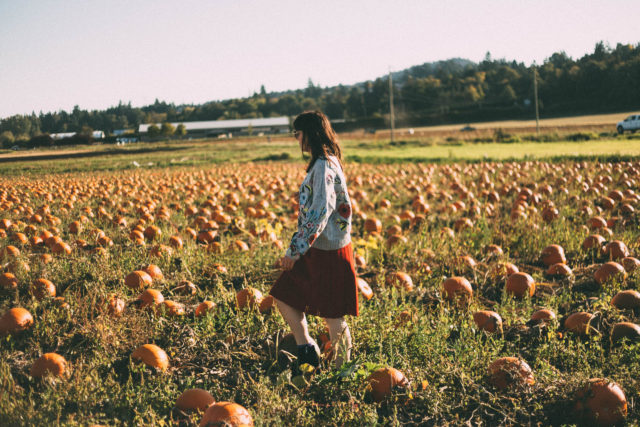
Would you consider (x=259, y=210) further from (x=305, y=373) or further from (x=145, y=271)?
(x=305, y=373)

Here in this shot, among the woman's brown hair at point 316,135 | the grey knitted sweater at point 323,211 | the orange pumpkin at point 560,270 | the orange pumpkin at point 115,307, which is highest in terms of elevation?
the woman's brown hair at point 316,135

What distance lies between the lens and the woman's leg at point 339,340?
280cm

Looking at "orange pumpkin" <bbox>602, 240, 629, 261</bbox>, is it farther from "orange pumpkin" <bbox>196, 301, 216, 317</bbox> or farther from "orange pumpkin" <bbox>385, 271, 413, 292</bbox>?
"orange pumpkin" <bbox>196, 301, 216, 317</bbox>

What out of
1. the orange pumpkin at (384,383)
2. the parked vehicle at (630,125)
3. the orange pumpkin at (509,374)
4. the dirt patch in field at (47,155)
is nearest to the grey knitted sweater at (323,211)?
the orange pumpkin at (384,383)

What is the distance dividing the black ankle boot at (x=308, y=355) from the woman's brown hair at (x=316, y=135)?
3.85ft

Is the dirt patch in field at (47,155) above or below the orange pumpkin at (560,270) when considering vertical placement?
above

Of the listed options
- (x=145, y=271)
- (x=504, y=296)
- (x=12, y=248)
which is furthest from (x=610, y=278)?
(x=12, y=248)

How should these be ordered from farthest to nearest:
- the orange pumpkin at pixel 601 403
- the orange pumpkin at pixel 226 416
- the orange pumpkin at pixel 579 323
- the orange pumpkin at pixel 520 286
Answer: the orange pumpkin at pixel 520 286
the orange pumpkin at pixel 579 323
the orange pumpkin at pixel 601 403
the orange pumpkin at pixel 226 416

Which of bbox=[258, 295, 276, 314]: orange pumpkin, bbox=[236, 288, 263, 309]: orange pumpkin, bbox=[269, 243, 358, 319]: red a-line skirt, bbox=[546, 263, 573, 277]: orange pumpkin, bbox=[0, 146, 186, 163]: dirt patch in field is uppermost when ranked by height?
bbox=[0, 146, 186, 163]: dirt patch in field

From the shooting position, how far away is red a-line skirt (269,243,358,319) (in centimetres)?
282

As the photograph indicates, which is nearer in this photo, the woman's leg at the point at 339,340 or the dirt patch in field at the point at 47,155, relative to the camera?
the woman's leg at the point at 339,340

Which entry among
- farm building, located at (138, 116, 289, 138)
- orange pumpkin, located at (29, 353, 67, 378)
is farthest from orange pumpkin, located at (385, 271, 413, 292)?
farm building, located at (138, 116, 289, 138)

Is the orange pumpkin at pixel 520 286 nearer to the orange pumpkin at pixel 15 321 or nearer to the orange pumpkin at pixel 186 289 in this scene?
the orange pumpkin at pixel 186 289

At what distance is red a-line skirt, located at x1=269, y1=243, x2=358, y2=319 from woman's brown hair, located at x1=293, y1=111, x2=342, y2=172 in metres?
0.61
